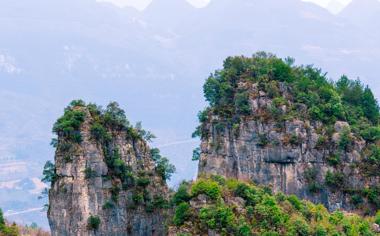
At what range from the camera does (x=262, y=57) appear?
64.6 meters

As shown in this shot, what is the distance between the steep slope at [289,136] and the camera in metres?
56.2

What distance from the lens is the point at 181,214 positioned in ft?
137

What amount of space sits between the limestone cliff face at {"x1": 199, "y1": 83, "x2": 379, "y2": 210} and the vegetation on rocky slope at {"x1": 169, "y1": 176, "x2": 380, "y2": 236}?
10.2m

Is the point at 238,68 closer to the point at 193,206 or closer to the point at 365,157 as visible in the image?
the point at 365,157

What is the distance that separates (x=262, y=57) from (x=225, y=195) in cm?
2353

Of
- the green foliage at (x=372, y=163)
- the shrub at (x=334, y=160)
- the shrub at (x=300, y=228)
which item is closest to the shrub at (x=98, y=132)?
the shrub at (x=334, y=160)

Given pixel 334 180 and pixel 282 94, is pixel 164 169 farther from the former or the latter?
pixel 334 180

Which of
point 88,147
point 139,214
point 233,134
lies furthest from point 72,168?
point 233,134

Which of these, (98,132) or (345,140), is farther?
(345,140)

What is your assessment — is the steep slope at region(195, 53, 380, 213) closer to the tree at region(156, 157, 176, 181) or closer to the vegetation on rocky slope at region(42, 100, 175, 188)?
the tree at region(156, 157, 176, 181)

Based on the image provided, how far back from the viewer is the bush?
42312 millimetres

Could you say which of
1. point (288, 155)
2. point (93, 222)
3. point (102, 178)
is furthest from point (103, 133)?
point (288, 155)

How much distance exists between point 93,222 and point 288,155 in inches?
562

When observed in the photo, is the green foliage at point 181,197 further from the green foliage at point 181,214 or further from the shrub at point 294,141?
the shrub at point 294,141
